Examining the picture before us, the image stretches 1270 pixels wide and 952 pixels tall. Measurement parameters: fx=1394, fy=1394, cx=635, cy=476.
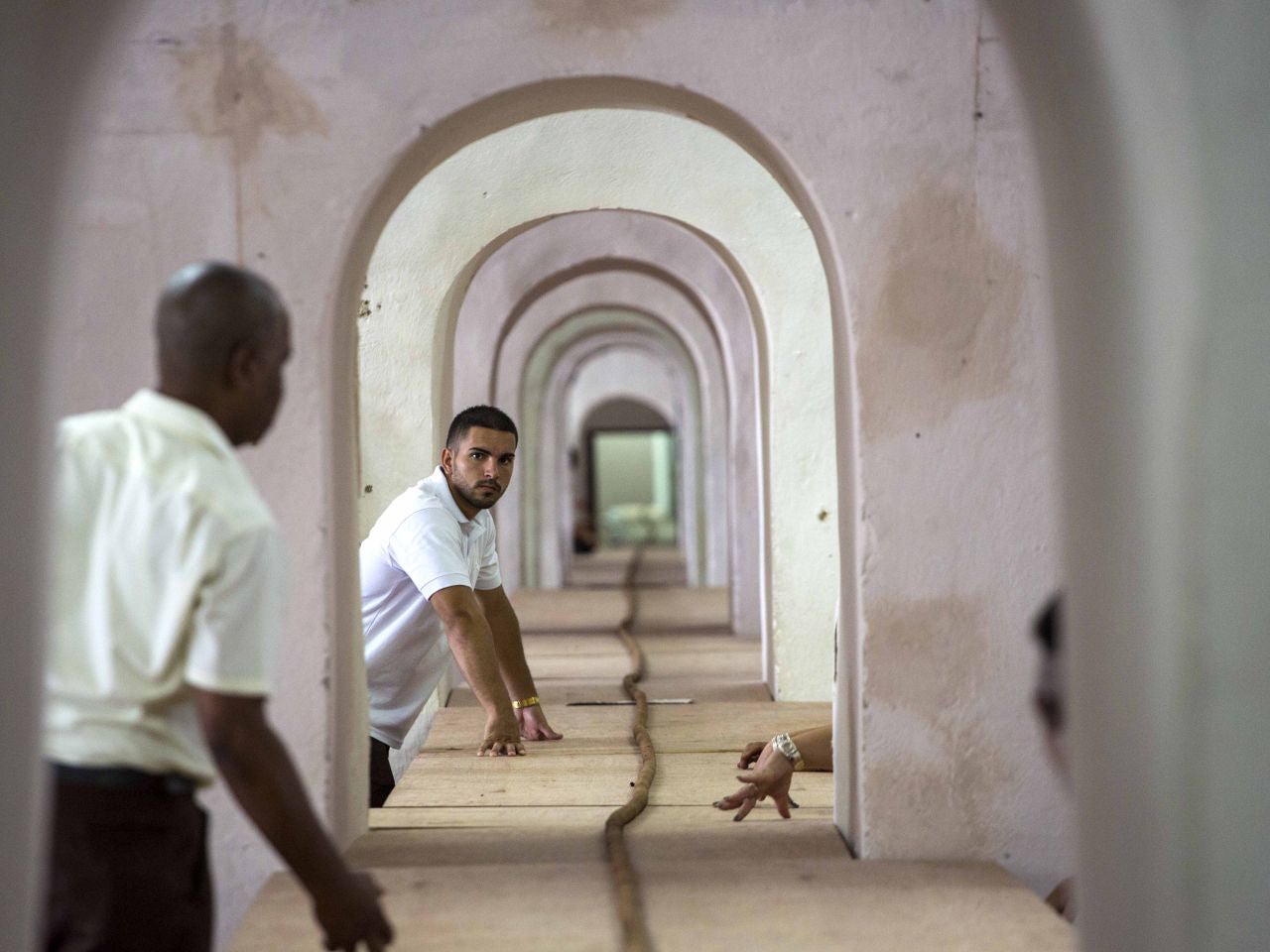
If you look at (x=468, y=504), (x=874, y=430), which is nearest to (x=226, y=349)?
(x=874, y=430)

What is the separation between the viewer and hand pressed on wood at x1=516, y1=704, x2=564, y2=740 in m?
5.99

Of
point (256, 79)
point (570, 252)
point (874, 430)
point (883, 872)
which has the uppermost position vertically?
point (570, 252)

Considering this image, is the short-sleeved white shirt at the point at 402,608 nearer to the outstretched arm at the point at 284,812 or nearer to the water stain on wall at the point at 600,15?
the water stain on wall at the point at 600,15

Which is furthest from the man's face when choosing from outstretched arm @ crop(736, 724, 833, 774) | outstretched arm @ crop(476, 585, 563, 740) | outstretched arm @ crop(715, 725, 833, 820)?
outstretched arm @ crop(715, 725, 833, 820)

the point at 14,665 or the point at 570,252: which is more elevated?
the point at 570,252

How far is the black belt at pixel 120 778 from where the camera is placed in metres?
Answer: 2.45

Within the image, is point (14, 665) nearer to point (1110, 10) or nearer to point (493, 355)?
point (1110, 10)

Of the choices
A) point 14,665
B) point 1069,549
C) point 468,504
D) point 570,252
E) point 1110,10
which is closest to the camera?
point 14,665

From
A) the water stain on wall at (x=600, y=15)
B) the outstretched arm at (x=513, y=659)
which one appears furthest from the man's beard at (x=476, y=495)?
the water stain on wall at (x=600, y=15)

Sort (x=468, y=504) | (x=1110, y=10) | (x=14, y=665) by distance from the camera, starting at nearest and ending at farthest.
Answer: (x=14, y=665) < (x=1110, y=10) < (x=468, y=504)

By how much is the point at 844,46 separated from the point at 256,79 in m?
1.68

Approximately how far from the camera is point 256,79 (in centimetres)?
392

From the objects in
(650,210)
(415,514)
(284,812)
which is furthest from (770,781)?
(650,210)

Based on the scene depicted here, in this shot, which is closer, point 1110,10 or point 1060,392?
point 1110,10
